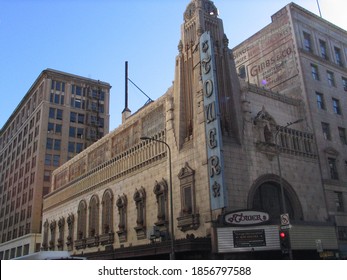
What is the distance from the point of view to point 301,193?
122ft

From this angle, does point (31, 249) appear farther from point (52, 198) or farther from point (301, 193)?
point (301, 193)

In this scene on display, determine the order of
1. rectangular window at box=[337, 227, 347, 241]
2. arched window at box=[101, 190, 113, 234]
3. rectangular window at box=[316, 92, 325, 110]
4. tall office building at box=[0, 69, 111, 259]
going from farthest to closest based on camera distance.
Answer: tall office building at box=[0, 69, 111, 259] → arched window at box=[101, 190, 113, 234] → rectangular window at box=[316, 92, 325, 110] → rectangular window at box=[337, 227, 347, 241]

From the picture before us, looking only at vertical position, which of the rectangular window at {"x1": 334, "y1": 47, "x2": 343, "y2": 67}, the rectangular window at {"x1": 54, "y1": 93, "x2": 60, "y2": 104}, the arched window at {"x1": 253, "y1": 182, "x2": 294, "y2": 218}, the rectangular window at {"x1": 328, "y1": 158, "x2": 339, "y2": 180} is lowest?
the arched window at {"x1": 253, "y1": 182, "x2": 294, "y2": 218}

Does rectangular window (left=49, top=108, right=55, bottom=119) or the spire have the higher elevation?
rectangular window (left=49, top=108, right=55, bottom=119)

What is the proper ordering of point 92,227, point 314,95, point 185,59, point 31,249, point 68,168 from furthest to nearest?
1. point 31,249
2. point 68,168
3. point 92,227
4. point 314,95
5. point 185,59

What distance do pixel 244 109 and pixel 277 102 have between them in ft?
20.8

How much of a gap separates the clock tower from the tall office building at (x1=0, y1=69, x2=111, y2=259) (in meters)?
50.8

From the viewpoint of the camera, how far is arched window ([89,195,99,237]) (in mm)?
48531

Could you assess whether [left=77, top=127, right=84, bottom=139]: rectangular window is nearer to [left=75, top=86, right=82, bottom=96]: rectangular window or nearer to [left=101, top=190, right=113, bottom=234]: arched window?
[left=75, top=86, right=82, bottom=96]: rectangular window

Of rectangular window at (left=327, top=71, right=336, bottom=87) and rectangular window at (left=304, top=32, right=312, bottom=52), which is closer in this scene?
rectangular window at (left=304, top=32, right=312, bottom=52)

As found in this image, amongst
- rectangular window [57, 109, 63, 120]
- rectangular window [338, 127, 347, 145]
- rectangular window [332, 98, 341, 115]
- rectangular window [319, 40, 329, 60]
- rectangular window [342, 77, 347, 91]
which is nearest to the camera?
rectangular window [338, 127, 347, 145]

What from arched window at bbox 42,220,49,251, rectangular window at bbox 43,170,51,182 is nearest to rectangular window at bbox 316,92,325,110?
arched window at bbox 42,220,49,251

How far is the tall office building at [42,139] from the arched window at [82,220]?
84.4 feet
